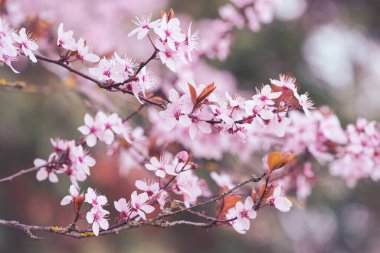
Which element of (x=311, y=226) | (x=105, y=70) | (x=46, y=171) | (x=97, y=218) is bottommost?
(x=311, y=226)

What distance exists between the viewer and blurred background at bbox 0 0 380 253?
6.12 m

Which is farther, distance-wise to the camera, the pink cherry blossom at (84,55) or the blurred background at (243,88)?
the blurred background at (243,88)

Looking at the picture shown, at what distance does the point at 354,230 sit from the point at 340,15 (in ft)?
12.7

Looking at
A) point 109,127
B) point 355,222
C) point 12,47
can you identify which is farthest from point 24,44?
point 355,222

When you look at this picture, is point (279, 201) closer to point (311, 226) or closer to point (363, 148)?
point (363, 148)

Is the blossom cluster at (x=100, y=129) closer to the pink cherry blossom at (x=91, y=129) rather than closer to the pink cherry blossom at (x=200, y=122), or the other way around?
the pink cherry blossom at (x=91, y=129)

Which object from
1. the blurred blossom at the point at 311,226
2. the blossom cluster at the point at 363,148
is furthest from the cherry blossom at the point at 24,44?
the blurred blossom at the point at 311,226

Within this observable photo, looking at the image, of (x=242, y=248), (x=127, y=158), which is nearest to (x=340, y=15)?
(x=242, y=248)

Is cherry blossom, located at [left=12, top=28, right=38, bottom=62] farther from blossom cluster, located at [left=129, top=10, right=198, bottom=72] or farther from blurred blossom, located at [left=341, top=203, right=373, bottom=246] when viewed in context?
blurred blossom, located at [left=341, top=203, right=373, bottom=246]

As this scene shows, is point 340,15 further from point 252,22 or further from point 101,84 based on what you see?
point 101,84

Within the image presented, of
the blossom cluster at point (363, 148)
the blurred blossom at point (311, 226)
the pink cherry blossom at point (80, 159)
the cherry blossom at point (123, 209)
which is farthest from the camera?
the blurred blossom at point (311, 226)

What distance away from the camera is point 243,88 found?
25.6 feet

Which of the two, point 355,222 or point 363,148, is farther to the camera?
point 355,222

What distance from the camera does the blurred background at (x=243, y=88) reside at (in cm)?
612
